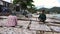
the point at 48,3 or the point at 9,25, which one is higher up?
the point at 48,3

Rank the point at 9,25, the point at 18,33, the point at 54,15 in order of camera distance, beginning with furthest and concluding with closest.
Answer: the point at 54,15 < the point at 9,25 < the point at 18,33

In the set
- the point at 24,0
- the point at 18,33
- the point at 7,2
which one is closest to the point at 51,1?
the point at 24,0

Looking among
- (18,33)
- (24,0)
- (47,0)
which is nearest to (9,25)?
(18,33)

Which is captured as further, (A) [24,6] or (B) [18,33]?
(A) [24,6]

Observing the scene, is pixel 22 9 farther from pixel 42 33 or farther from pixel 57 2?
pixel 42 33

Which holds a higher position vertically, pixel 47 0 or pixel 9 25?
pixel 47 0

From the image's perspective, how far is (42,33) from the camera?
602cm

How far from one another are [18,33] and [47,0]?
15.0 m

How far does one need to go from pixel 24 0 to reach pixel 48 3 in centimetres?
337

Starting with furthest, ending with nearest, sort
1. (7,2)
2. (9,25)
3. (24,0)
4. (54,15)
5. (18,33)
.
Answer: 1. (7,2)
2. (54,15)
3. (24,0)
4. (9,25)
5. (18,33)

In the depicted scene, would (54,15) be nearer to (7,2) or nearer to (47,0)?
(47,0)

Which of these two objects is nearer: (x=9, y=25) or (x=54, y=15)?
(x=9, y=25)

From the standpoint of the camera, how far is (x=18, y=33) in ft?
19.0

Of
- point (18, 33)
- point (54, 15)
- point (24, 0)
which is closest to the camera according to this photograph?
point (18, 33)
